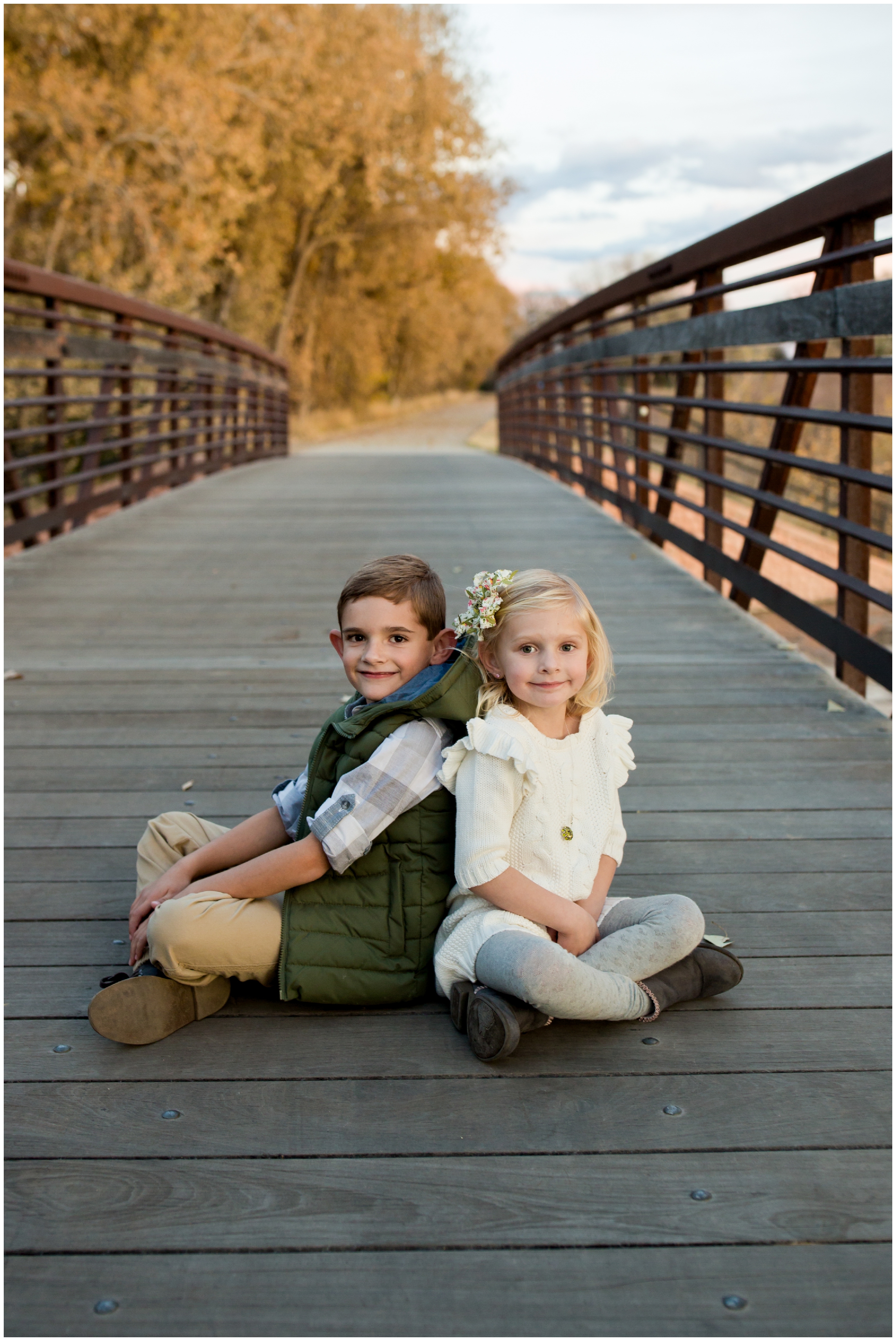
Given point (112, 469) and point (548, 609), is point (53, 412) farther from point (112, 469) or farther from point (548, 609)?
point (548, 609)

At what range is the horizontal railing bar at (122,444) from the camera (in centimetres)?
614

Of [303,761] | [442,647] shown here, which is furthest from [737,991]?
[303,761]

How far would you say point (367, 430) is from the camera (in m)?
27.5

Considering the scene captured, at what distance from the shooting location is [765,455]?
14.1 ft

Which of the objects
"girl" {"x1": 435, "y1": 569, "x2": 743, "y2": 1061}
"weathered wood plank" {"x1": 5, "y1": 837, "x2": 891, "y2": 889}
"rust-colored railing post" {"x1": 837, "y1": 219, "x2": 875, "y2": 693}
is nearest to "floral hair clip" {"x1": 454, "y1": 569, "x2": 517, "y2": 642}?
"girl" {"x1": 435, "y1": 569, "x2": 743, "y2": 1061}

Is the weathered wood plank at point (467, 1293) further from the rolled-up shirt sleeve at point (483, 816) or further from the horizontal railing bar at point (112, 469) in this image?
the horizontal railing bar at point (112, 469)

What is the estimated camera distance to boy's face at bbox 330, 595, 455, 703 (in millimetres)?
2043

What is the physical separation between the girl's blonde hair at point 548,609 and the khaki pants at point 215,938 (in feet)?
1.76

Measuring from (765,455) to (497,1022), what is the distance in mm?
3062

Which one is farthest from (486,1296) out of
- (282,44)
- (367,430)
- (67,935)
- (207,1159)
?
(367,430)

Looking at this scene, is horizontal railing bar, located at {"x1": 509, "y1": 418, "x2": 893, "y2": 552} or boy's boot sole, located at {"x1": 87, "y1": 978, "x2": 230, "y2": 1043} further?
horizontal railing bar, located at {"x1": 509, "y1": 418, "x2": 893, "y2": 552}

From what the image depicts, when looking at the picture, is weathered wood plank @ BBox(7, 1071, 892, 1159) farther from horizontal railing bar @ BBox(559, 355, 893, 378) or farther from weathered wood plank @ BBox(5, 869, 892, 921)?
horizontal railing bar @ BBox(559, 355, 893, 378)

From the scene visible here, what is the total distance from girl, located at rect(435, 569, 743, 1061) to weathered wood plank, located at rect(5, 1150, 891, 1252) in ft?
0.97

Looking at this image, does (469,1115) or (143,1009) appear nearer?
(469,1115)
